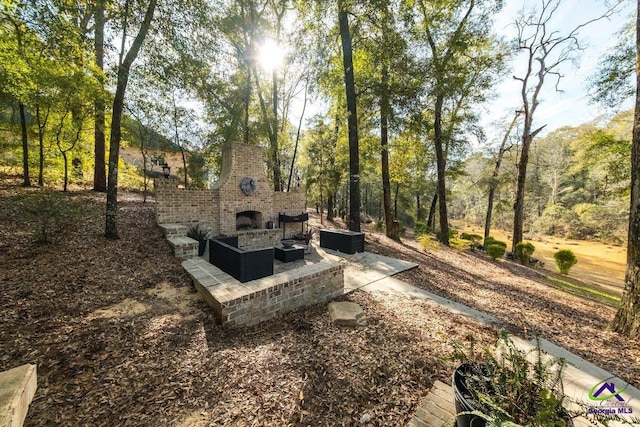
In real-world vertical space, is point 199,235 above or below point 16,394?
above

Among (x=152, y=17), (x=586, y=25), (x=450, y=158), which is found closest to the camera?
(x=152, y=17)

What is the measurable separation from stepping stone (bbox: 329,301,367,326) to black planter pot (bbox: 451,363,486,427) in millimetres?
1458

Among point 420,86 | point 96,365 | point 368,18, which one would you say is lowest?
point 96,365

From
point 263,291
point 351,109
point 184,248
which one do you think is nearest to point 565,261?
point 351,109

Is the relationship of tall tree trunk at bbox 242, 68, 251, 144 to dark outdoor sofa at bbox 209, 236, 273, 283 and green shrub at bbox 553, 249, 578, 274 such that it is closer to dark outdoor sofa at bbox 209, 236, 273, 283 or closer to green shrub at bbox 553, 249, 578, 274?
dark outdoor sofa at bbox 209, 236, 273, 283

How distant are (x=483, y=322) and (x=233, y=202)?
7400mm

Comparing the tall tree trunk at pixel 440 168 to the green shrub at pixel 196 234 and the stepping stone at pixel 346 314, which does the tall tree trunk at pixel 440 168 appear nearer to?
the stepping stone at pixel 346 314

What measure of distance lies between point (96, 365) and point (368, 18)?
982cm

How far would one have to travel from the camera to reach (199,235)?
6434 mm

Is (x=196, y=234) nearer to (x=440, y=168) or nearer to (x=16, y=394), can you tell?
(x=16, y=394)

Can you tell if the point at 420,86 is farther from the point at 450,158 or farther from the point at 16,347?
the point at 16,347

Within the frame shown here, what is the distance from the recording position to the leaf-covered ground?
1860 mm

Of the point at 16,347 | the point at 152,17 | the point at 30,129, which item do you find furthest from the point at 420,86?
the point at 30,129

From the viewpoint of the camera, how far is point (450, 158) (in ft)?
41.5
